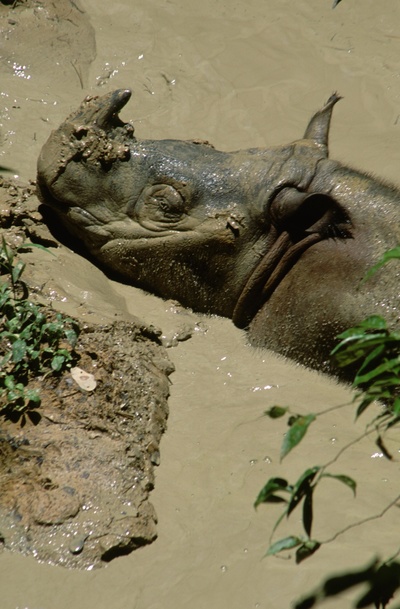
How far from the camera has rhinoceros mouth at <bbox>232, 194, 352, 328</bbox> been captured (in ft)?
17.6

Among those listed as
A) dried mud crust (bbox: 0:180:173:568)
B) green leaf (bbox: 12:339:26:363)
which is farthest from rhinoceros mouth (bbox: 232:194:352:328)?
green leaf (bbox: 12:339:26:363)

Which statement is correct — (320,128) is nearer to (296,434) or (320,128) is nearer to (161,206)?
(161,206)

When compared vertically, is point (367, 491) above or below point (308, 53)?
below

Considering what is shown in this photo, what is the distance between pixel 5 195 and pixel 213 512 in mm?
2872

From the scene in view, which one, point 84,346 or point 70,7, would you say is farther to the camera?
A: point 70,7

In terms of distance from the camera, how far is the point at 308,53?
8531 millimetres

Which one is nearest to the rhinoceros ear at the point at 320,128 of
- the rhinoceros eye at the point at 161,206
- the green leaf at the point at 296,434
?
the rhinoceros eye at the point at 161,206

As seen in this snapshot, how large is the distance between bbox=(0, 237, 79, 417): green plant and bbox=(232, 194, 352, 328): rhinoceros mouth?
1.40 meters

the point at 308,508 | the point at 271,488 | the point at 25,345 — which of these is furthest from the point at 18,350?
the point at 308,508

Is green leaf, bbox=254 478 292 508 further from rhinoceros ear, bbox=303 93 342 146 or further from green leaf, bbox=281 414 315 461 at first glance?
rhinoceros ear, bbox=303 93 342 146

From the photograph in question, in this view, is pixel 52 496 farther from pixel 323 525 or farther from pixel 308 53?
pixel 308 53

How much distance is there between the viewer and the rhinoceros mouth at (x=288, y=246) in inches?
212

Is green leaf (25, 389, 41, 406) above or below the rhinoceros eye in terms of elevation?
below

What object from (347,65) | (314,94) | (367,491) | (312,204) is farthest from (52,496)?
(347,65)
